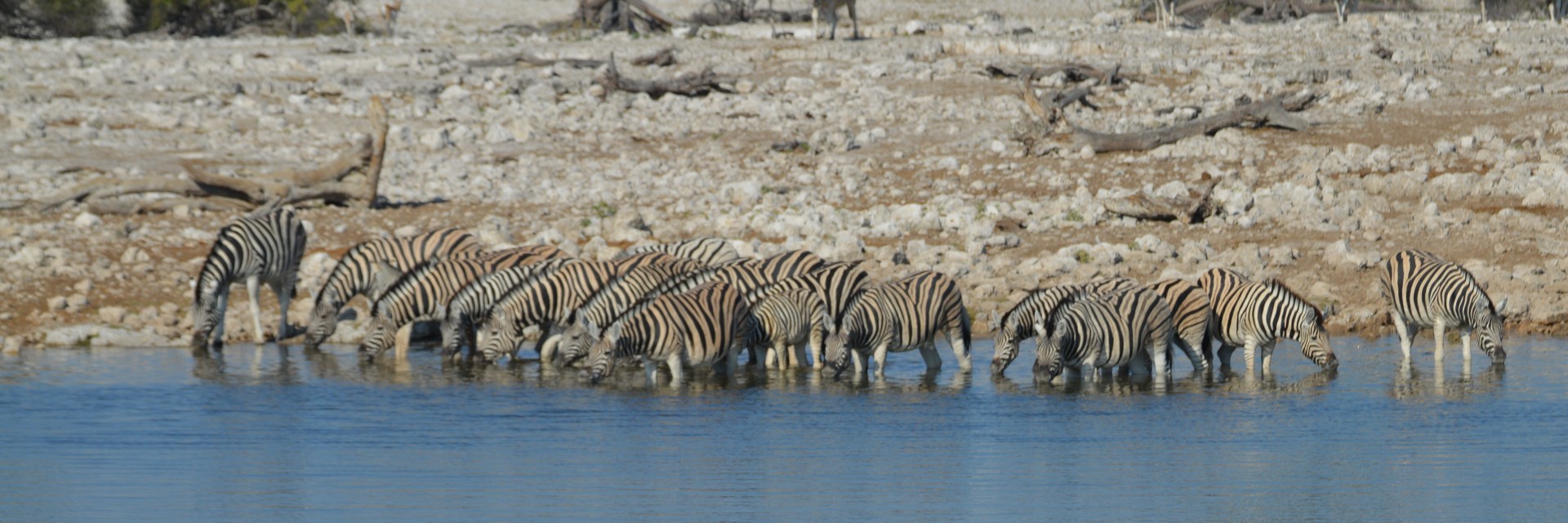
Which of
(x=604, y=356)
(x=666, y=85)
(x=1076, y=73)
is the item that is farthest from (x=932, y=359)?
(x=1076, y=73)

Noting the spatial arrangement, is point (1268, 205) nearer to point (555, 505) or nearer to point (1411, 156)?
point (1411, 156)

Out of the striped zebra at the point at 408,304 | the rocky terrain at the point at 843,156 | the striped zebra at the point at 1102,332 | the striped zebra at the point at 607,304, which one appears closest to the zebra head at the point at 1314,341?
the striped zebra at the point at 1102,332

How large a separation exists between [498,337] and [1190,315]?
4.73m

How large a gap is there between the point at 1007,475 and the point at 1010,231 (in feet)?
27.6

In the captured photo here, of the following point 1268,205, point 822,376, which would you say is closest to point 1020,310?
point 822,376

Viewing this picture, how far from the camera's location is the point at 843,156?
824 inches

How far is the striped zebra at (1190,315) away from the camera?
12.5m

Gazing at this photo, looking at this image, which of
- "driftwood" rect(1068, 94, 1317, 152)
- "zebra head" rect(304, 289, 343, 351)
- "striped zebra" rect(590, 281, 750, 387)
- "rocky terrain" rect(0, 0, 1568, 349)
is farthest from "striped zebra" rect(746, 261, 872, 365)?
"driftwood" rect(1068, 94, 1317, 152)

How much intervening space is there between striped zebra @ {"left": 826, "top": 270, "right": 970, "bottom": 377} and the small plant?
6008mm

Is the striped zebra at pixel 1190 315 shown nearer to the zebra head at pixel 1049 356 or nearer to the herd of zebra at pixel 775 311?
the herd of zebra at pixel 775 311

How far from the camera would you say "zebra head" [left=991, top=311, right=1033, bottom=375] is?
12.2 m

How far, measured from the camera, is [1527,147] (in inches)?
792

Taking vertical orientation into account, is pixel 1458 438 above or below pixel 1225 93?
below

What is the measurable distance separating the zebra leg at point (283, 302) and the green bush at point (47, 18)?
21.9m
